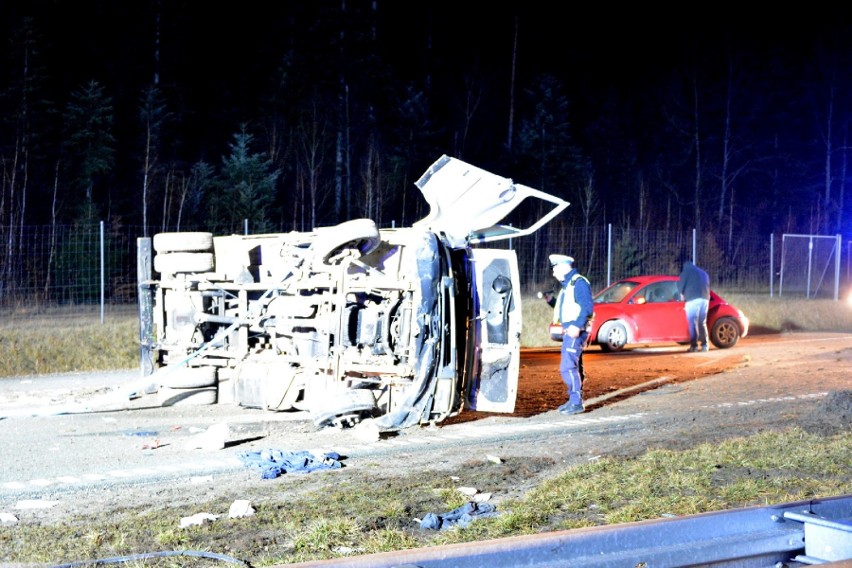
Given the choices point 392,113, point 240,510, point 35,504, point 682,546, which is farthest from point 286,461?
point 392,113

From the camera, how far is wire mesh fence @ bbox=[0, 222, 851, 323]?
19875mm

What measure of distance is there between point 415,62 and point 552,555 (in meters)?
44.7

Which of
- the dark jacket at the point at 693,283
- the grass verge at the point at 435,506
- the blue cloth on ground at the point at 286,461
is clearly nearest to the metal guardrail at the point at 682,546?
the grass verge at the point at 435,506

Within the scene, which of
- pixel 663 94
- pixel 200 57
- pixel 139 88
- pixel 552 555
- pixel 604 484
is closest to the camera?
pixel 552 555

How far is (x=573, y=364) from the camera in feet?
41.7

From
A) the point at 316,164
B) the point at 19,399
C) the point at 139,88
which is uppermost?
the point at 139,88

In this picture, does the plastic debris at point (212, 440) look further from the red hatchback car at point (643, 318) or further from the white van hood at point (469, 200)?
the red hatchback car at point (643, 318)

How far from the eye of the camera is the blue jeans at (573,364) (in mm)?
12664

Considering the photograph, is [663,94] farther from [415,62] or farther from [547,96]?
[415,62]

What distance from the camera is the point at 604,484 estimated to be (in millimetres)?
8617

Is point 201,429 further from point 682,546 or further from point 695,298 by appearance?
point 695,298

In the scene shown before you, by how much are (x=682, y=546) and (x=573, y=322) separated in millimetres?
7439

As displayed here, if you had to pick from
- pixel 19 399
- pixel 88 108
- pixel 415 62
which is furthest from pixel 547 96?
pixel 19 399

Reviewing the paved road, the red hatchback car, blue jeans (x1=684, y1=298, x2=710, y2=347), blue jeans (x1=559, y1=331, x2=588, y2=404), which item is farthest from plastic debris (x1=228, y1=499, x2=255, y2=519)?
blue jeans (x1=684, y1=298, x2=710, y2=347)
